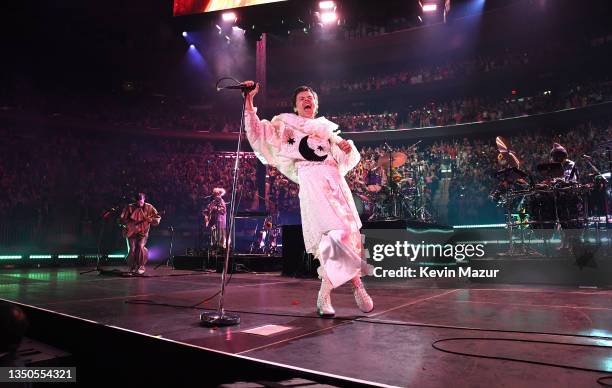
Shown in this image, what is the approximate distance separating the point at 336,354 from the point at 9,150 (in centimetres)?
1535

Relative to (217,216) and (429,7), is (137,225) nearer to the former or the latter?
(217,216)

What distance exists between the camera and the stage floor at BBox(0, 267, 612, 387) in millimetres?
1646

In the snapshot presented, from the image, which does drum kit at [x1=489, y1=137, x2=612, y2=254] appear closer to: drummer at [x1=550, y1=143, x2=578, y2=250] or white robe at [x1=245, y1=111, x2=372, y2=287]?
drummer at [x1=550, y1=143, x2=578, y2=250]

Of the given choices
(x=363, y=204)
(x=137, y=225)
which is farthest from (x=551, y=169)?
(x=137, y=225)

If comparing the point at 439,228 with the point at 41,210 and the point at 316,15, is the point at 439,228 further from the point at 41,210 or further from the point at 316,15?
the point at 41,210

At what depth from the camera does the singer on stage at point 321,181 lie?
10.0ft

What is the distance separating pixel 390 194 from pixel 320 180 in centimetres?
666

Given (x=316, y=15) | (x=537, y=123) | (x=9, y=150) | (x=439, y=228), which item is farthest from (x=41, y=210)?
(x=537, y=123)

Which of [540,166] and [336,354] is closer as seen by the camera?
[336,354]

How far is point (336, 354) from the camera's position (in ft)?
6.27

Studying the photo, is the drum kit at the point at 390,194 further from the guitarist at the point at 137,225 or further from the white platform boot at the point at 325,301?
the white platform boot at the point at 325,301

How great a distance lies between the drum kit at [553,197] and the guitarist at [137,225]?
651 cm

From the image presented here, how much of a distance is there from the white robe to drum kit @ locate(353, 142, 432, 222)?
5323 mm

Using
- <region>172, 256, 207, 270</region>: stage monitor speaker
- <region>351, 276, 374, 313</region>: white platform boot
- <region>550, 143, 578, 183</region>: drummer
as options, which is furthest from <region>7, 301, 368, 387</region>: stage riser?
<region>172, 256, 207, 270</region>: stage monitor speaker
